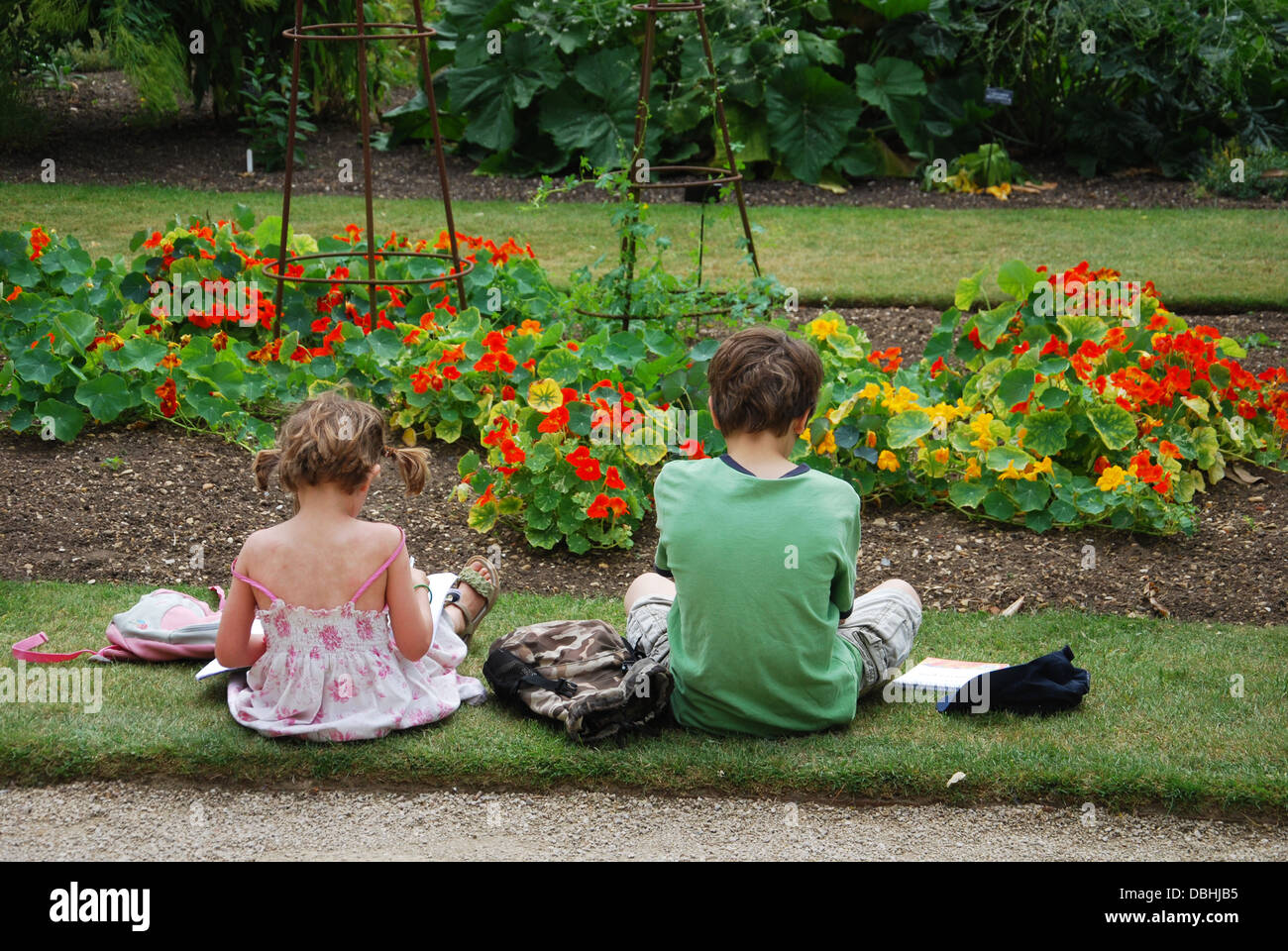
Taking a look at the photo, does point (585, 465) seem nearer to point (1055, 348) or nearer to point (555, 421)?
point (555, 421)

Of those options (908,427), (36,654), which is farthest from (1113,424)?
(36,654)

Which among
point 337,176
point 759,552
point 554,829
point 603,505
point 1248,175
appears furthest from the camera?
point 337,176

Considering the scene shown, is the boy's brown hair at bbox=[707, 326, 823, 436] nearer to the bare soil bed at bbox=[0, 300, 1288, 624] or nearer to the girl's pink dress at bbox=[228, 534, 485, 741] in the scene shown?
the girl's pink dress at bbox=[228, 534, 485, 741]

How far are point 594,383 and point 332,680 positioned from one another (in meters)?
1.92

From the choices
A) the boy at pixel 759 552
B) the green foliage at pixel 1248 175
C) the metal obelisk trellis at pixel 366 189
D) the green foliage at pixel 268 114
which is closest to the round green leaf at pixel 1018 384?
the boy at pixel 759 552

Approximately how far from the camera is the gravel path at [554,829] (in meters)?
2.48

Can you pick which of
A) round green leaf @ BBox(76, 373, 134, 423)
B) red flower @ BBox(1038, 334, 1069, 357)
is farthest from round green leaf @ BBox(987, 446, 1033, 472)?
round green leaf @ BBox(76, 373, 134, 423)

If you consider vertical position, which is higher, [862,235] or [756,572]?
[862,235]

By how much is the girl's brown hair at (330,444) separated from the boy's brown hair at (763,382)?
0.76 metres

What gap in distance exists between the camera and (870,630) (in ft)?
10.1

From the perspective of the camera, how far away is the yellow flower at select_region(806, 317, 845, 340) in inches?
188

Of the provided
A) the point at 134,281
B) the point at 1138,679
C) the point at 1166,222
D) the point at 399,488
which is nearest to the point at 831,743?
the point at 1138,679

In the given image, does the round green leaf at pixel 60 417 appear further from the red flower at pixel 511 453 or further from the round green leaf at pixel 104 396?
the red flower at pixel 511 453

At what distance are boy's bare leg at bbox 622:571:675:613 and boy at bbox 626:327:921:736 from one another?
34 cm
